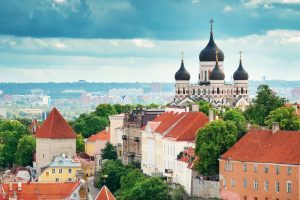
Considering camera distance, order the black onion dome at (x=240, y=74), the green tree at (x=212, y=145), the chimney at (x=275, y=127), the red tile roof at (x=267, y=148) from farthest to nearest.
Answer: the black onion dome at (x=240, y=74), the green tree at (x=212, y=145), the chimney at (x=275, y=127), the red tile roof at (x=267, y=148)

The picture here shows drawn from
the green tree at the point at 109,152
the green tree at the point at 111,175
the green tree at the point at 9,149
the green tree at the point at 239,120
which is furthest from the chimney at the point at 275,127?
the green tree at the point at 9,149

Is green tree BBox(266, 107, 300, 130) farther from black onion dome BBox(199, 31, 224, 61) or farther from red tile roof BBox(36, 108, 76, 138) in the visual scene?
black onion dome BBox(199, 31, 224, 61)

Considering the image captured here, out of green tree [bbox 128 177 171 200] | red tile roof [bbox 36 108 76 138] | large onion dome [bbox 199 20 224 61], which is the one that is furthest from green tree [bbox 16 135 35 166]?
large onion dome [bbox 199 20 224 61]

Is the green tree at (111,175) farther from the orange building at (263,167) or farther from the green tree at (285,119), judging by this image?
the orange building at (263,167)

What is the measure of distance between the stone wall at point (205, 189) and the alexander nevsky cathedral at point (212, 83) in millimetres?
76051

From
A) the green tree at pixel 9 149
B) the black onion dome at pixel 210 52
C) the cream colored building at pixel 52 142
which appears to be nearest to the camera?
the cream colored building at pixel 52 142

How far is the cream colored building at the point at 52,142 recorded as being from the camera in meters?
131

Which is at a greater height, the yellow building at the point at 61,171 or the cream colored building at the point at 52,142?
the cream colored building at the point at 52,142

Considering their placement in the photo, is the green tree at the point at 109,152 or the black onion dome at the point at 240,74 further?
the black onion dome at the point at 240,74

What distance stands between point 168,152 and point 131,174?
873cm

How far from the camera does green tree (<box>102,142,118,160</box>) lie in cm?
13312

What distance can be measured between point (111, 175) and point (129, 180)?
568 cm

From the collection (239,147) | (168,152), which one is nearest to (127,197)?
(168,152)

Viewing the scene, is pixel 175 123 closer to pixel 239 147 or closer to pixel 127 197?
pixel 127 197
